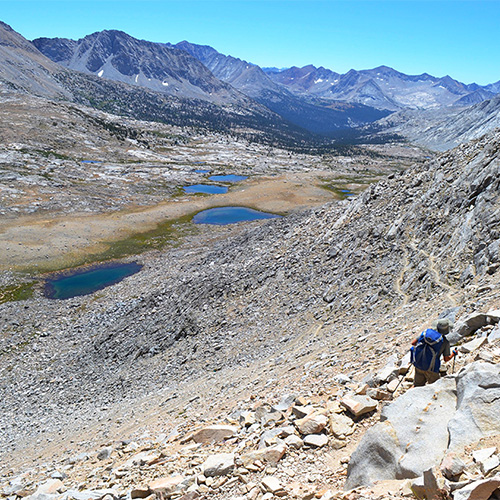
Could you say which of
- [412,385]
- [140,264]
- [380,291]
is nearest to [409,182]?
[380,291]

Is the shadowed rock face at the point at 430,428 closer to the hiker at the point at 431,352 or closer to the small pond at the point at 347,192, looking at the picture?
the hiker at the point at 431,352

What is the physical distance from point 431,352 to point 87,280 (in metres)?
65.4

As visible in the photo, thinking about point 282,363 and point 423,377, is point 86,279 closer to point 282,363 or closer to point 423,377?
point 282,363

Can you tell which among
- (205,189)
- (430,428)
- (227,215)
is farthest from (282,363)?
(205,189)

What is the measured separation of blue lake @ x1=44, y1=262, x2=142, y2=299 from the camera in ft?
205

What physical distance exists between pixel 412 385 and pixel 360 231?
83.6 ft

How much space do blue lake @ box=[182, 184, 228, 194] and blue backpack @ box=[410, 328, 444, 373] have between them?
137m

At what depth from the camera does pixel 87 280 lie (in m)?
67.4

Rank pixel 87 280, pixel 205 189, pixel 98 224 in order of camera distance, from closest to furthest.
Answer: pixel 87 280 < pixel 98 224 < pixel 205 189

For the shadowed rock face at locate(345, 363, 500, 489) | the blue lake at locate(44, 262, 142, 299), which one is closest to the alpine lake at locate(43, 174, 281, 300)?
the blue lake at locate(44, 262, 142, 299)

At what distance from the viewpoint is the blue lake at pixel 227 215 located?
110544mm

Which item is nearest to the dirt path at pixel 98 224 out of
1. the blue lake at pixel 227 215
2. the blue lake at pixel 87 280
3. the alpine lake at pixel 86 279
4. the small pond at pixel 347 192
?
the blue lake at pixel 227 215

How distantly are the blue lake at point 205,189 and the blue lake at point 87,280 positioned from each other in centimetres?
7504

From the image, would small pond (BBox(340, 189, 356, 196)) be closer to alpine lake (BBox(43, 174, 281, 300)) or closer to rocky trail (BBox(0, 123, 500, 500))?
alpine lake (BBox(43, 174, 281, 300))
